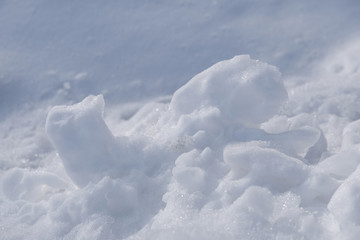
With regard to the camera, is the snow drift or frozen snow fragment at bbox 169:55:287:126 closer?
the snow drift

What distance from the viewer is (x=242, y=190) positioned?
1.61m

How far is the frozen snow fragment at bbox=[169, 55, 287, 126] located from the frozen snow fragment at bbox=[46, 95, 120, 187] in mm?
386

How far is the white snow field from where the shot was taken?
1581 mm

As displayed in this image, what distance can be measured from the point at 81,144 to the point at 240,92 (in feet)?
2.21

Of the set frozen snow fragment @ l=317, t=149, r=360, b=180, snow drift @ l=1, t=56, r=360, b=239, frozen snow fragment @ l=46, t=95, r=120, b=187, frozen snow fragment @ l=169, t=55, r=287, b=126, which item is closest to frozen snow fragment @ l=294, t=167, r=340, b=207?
snow drift @ l=1, t=56, r=360, b=239

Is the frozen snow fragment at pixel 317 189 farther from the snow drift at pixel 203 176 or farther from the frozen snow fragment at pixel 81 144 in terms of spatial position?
the frozen snow fragment at pixel 81 144

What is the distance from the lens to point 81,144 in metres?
1.87

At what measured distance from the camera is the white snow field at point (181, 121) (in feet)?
5.19

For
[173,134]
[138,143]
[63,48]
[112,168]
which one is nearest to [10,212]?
[112,168]

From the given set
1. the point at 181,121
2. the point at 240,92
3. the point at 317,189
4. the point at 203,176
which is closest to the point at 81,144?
the point at 181,121

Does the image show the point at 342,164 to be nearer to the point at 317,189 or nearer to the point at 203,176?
the point at 317,189

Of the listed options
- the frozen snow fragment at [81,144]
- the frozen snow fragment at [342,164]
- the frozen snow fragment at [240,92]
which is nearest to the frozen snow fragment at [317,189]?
the frozen snow fragment at [342,164]

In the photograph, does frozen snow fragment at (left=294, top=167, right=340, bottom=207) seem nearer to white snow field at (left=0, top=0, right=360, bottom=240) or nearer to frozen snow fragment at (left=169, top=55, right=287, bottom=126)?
white snow field at (left=0, top=0, right=360, bottom=240)

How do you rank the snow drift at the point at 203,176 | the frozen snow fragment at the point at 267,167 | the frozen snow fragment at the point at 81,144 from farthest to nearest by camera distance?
the frozen snow fragment at the point at 81,144
the frozen snow fragment at the point at 267,167
the snow drift at the point at 203,176
